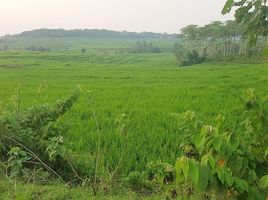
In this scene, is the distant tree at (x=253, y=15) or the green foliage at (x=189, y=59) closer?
the distant tree at (x=253, y=15)

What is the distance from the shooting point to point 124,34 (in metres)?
128

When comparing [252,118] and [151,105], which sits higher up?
[252,118]

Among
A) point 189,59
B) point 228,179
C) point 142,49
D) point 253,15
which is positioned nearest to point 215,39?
point 189,59

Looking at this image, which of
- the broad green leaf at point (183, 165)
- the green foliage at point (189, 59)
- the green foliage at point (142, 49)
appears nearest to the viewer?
the broad green leaf at point (183, 165)

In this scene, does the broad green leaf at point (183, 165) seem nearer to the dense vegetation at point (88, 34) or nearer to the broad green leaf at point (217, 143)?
the broad green leaf at point (217, 143)

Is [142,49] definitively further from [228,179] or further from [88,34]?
[228,179]

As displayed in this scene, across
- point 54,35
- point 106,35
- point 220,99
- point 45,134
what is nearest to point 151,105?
point 220,99

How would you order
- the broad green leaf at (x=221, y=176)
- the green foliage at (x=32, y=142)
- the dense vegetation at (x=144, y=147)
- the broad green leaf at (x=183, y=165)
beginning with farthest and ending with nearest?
the green foliage at (x=32, y=142), the dense vegetation at (x=144, y=147), the broad green leaf at (x=221, y=176), the broad green leaf at (x=183, y=165)

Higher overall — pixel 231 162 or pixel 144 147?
pixel 231 162

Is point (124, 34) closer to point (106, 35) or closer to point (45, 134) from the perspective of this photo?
point (106, 35)

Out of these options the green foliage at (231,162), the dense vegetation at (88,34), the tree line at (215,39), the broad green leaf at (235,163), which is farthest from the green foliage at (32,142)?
the dense vegetation at (88,34)

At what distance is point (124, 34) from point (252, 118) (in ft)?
419

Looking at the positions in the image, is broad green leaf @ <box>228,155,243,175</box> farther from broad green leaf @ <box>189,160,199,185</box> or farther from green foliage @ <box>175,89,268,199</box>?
broad green leaf @ <box>189,160,199,185</box>

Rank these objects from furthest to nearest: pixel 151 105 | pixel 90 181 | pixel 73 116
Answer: pixel 151 105
pixel 73 116
pixel 90 181
